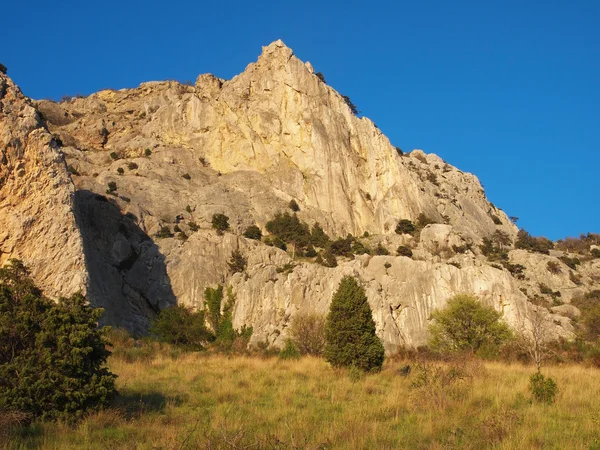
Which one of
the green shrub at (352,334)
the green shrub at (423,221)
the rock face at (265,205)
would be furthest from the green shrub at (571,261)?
the green shrub at (352,334)

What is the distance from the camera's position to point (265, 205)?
63.3 meters

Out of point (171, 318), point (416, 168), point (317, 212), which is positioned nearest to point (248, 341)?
point (171, 318)

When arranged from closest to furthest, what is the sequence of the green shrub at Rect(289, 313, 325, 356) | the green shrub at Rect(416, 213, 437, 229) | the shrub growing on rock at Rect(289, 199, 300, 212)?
the green shrub at Rect(289, 313, 325, 356) → the shrub growing on rock at Rect(289, 199, 300, 212) → the green shrub at Rect(416, 213, 437, 229)

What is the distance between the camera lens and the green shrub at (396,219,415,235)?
63594 mm

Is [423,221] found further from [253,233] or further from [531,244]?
[253,233]

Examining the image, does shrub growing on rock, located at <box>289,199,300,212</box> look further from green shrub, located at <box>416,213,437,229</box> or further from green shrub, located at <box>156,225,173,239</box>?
green shrub, located at <box>156,225,173,239</box>

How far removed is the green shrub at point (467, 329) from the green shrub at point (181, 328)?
48.3ft

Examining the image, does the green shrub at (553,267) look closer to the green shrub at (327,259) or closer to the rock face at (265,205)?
the rock face at (265,205)

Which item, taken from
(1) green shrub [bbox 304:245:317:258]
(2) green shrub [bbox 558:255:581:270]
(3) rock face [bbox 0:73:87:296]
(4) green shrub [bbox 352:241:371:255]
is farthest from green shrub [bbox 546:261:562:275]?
(3) rock face [bbox 0:73:87:296]

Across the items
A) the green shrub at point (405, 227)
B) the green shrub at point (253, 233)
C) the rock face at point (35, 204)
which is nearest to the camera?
the rock face at point (35, 204)

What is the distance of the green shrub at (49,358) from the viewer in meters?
8.23

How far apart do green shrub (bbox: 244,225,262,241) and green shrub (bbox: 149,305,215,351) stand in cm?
1378

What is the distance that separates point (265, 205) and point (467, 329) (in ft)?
127

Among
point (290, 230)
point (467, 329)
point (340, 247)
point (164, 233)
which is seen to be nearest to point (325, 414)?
point (467, 329)
